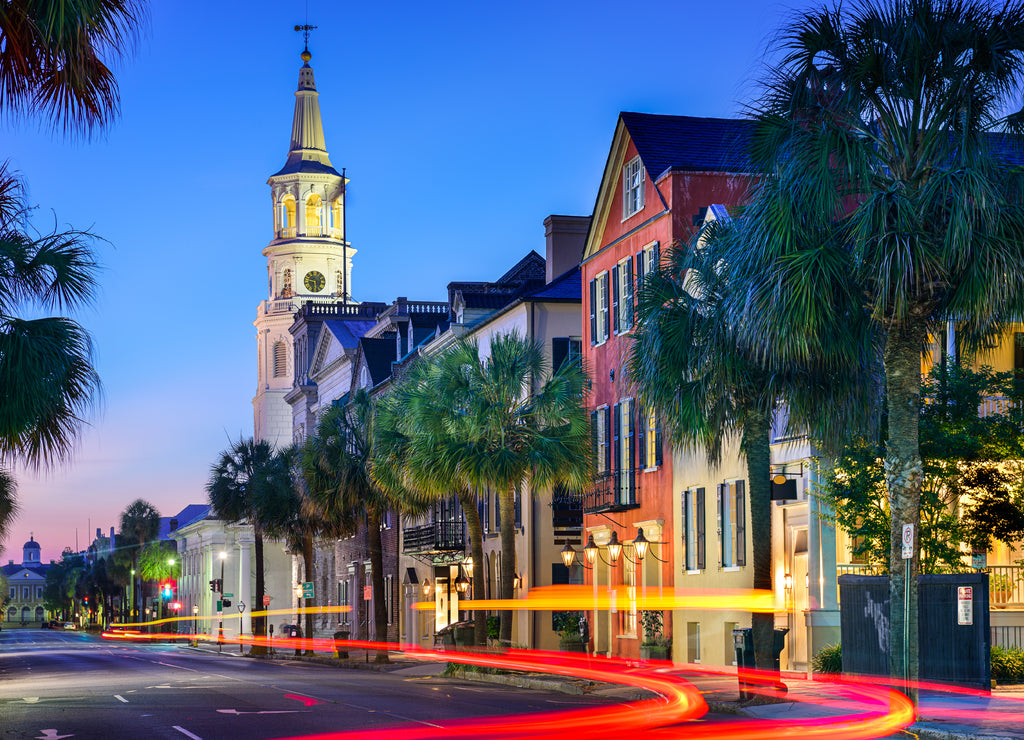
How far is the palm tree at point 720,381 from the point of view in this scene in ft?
68.3

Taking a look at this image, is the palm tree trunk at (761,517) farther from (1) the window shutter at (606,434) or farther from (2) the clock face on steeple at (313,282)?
(2) the clock face on steeple at (313,282)

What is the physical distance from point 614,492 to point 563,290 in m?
10.3

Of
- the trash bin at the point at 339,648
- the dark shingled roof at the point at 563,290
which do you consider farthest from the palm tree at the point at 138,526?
the dark shingled roof at the point at 563,290

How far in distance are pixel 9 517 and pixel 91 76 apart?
42.9m

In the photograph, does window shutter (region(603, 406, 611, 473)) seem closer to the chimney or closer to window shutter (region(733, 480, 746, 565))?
window shutter (region(733, 480, 746, 565))

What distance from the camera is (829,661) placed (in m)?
26.4

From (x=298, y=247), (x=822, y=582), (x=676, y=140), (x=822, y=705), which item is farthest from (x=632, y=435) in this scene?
(x=298, y=247)

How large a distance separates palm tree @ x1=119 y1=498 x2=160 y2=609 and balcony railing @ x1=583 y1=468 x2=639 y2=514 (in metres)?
106

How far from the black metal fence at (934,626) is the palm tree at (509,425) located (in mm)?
12575

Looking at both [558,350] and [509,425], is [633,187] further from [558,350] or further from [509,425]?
[558,350]

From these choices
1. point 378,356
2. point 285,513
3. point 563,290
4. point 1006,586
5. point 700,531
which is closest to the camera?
point 1006,586

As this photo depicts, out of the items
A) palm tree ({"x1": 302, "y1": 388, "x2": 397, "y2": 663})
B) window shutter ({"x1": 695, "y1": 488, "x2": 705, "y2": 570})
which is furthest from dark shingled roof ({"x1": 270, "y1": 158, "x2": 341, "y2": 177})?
window shutter ({"x1": 695, "y1": 488, "x2": 705, "y2": 570})

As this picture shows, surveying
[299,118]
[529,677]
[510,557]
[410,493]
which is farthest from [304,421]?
[529,677]

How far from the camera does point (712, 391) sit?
71.7 ft
